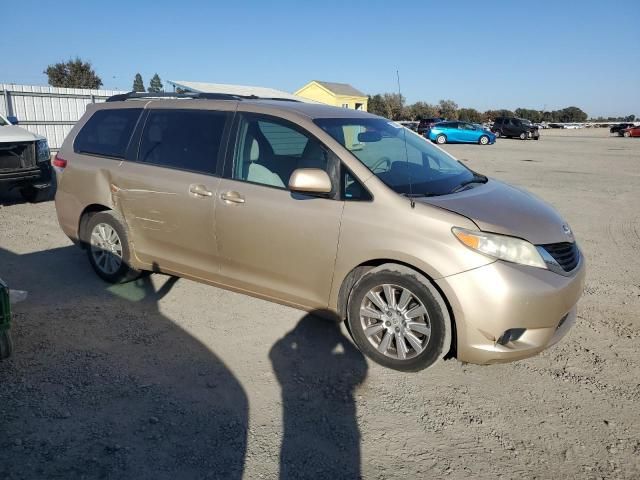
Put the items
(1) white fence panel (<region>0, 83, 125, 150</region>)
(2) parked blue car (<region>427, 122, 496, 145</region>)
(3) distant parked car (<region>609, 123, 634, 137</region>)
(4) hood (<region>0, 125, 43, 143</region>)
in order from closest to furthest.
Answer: (4) hood (<region>0, 125, 43, 143</region>), (1) white fence panel (<region>0, 83, 125, 150</region>), (2) parked blue car (<region>427, 122, 496, 145</region>), (3) distant parked car (<region>609, 123, 634, 137</region>)

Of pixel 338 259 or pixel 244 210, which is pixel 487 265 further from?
pixel 244 210

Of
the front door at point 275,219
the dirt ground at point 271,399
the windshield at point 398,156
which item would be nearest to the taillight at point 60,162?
the dirt ground at point 271,399

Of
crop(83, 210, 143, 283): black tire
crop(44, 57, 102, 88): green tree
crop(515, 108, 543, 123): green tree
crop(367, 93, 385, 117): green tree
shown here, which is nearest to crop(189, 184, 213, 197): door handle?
crop(83, 210, 143, 283): black tire

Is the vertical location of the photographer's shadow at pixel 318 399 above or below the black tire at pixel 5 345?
below

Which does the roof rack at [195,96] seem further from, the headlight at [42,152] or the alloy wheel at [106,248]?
the headlight at [42,152]

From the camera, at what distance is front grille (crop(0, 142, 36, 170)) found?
8367 mm

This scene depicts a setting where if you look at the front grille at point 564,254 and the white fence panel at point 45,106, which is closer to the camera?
the front grille at point 564,254

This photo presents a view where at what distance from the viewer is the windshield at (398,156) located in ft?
12.2

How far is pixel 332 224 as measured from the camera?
11.6 feet

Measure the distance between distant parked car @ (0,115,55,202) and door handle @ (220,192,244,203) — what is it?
624 centimetres

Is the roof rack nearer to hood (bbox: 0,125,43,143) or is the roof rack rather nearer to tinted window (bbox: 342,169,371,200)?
tinted window (bbox: 342,169,371,200)

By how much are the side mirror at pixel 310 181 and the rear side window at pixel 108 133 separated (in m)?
2.19

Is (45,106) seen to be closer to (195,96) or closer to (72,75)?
(195,96)

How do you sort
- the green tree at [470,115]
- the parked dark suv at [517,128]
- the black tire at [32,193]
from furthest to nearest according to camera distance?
the green tree at [470,115]
the parked dark suv at [517,128]
the black tire at [32,193]
